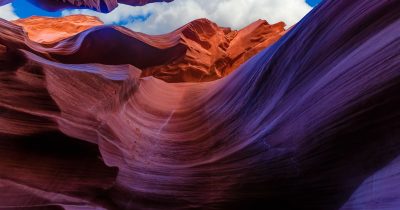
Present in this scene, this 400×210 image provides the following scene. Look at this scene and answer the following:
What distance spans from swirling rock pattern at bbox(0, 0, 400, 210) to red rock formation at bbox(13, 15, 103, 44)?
17.3 feet

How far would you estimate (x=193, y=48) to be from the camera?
20.4ft

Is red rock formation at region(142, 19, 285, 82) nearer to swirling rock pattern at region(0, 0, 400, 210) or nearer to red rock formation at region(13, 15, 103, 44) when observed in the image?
swirling rock pattern at region(0, 0, 400, 210)

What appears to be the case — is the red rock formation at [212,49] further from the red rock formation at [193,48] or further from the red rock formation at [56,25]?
the red rock formation at [56,25]

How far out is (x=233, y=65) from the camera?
6.64 meters

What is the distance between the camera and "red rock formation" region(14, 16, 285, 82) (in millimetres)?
5281

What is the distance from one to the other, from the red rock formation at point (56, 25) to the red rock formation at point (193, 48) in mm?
22

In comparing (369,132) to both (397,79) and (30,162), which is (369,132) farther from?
(30,162)

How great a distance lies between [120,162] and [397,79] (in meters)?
1.91

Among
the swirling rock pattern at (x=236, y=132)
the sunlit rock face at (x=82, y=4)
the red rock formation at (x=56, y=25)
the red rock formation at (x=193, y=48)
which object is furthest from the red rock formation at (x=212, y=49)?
the sunlit rock face at (x=82, y=4)

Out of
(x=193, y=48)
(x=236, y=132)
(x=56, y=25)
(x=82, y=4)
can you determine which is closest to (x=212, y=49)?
(x=193, y=48)

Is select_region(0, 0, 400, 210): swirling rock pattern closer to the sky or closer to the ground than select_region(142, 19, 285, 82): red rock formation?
closer to the ground

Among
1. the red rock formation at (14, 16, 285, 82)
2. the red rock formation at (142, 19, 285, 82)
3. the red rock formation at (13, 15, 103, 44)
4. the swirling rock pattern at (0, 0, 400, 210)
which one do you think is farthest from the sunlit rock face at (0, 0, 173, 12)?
the swirling rock pattern at (0, 0, 400, 210)

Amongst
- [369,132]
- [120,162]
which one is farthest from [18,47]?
[369,132]

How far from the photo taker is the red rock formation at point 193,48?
5.28 meters
